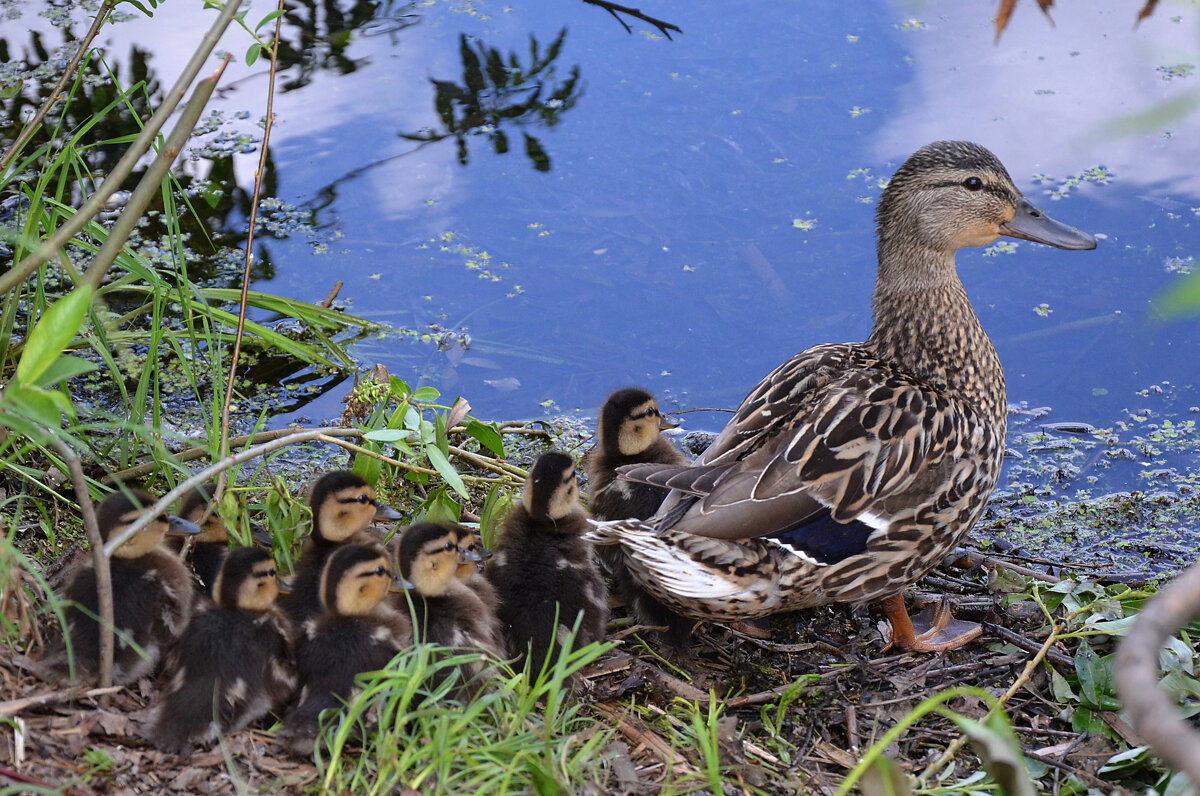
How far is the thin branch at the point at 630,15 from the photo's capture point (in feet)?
21.5

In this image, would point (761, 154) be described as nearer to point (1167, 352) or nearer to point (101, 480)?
point (1167, 352)

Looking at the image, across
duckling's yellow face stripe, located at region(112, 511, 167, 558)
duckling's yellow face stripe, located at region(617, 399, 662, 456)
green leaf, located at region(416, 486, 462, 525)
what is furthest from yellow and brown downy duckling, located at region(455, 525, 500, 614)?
duckling's yellow face stripe, located at region(112, 511, 167, 558)

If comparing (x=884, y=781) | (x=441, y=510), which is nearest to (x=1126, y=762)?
(x=884, y=781)

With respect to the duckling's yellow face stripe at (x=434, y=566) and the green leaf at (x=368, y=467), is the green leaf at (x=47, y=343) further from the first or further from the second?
the green leaf at (x=368, y=467)

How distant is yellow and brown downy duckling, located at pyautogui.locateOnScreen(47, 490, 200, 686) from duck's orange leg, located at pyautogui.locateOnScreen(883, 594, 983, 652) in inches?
79.8

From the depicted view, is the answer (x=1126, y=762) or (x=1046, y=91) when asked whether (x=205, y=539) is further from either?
(x=1046, y=91)

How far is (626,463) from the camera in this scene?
3.72 meters

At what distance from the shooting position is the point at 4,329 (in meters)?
3.55

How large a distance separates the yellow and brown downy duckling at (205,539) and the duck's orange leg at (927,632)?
1970 millimetres

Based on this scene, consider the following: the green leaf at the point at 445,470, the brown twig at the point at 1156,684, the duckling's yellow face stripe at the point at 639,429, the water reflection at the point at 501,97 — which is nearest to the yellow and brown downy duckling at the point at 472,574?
the green leaf at the point at 445,470

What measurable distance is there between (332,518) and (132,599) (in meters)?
0.52

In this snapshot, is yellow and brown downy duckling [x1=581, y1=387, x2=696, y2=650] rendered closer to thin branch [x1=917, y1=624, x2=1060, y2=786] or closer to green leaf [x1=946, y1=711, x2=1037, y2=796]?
thin branch [x1=917, y1=624, x2=1060, y2=786]

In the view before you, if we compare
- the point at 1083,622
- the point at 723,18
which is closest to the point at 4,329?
the point at 1083,622

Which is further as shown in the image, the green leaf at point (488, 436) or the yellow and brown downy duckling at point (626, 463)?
the green leaf at point (488, 436)
